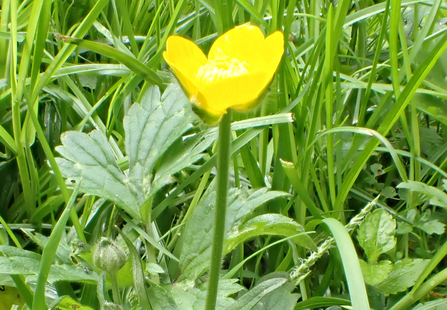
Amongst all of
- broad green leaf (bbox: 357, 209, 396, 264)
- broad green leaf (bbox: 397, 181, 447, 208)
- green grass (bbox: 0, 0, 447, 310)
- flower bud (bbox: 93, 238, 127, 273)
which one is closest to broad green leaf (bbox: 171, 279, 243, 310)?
green grass (bbox: 0, 0, 447, 310)

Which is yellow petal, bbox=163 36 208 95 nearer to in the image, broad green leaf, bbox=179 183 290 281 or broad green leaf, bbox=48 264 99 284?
broad green leaf, bbox=179 183 290 281

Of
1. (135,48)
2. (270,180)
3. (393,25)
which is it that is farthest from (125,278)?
(393,25)

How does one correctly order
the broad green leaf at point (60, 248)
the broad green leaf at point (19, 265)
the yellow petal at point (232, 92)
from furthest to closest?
1. the broad green leaf at point (60, 248)
2. the broad green leaf at point (19, 265)
3. the yellow petal at point (232, 92)

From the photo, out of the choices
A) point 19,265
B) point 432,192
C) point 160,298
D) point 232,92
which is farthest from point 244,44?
point 432,192

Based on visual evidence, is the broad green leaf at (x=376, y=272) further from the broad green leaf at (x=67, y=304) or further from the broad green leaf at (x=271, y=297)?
the broad green leaf at (x=67, y=304)

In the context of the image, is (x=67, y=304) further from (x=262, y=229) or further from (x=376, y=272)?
(x=376, y=272)

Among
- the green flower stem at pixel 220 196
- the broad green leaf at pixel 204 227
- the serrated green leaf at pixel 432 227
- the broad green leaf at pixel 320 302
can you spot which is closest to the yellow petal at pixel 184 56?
the green flower stem at pixel 220 196

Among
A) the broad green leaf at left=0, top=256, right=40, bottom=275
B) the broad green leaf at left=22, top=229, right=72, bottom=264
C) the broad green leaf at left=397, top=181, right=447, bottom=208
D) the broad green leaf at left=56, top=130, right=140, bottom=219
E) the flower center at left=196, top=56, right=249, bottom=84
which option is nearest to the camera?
the flower center at left=196, top=56, right=249, bottom=84

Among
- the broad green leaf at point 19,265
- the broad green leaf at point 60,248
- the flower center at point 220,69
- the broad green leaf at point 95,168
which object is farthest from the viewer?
the broad green leaf at point 95,168
